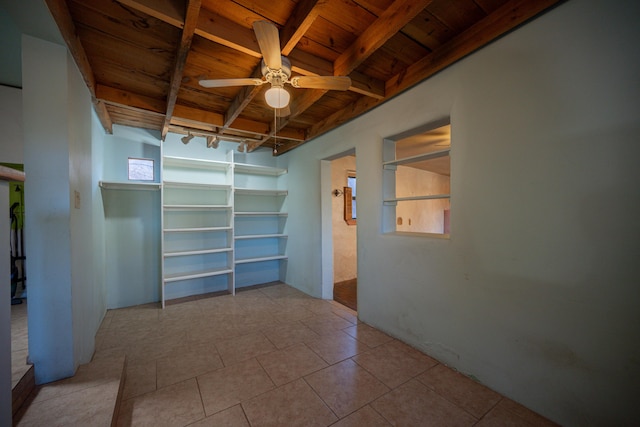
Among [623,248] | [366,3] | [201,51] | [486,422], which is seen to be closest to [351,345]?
[486,422]

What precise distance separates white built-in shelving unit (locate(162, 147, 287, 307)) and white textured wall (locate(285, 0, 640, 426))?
2.81m

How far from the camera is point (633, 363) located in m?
1.26

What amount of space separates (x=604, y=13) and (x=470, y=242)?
1470 mm

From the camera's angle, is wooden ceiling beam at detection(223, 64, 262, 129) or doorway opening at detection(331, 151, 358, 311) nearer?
wooden ceiling beam at detection(223, 64, 262, 129)

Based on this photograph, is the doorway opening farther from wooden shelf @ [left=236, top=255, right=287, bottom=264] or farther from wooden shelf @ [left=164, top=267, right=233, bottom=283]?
wooden shelf @ [left=164, top=267, right=233, bottom=283]

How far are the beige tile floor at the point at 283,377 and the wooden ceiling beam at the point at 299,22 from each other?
2526 mm

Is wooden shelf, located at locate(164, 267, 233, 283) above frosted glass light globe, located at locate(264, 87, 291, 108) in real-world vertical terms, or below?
below

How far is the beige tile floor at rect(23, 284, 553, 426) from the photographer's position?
1558 mm

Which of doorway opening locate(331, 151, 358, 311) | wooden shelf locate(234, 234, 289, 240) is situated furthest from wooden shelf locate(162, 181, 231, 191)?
doorway opening locate(331, 151, 358, 311)

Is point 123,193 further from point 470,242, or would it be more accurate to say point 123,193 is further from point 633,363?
point 633,363

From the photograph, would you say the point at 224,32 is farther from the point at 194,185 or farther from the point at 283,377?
the point at 283,377

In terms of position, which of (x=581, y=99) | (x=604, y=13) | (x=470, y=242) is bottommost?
(x=470, y=242)

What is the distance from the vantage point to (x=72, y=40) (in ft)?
5.53

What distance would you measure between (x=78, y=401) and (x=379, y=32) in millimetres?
3073
